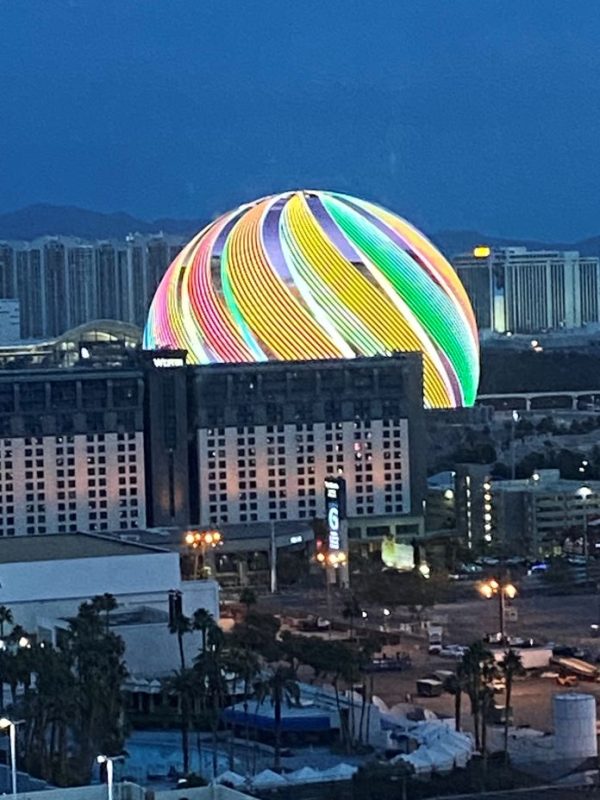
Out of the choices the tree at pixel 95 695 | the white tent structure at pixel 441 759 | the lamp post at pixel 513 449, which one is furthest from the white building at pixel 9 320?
the white tent structure at pixel 441 759

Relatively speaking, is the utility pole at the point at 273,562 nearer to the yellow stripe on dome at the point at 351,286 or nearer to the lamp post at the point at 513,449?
the lamp post at the point at 513,449

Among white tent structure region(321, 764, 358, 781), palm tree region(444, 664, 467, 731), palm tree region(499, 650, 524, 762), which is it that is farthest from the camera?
palm tree region(444, 664, 467, 731)

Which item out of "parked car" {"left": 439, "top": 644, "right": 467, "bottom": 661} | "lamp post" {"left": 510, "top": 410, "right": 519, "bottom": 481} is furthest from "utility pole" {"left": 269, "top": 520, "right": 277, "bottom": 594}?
"parked car" {"left": 439, "top": 644, "right": 467, "bottom": 661}

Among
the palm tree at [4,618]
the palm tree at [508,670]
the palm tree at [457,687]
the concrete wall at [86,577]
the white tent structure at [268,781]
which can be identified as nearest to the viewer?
the white tent structure at [268,781]

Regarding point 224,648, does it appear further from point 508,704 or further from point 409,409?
point 409,409

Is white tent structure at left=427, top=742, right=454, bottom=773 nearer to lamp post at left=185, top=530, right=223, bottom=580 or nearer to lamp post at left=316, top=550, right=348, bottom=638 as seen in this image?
lamp post at left=316, top=550, right=348, bottom=638

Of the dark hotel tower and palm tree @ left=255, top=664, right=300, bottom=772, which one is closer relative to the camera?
palm tree @ left=255, top=664, right=300, bottom=772
